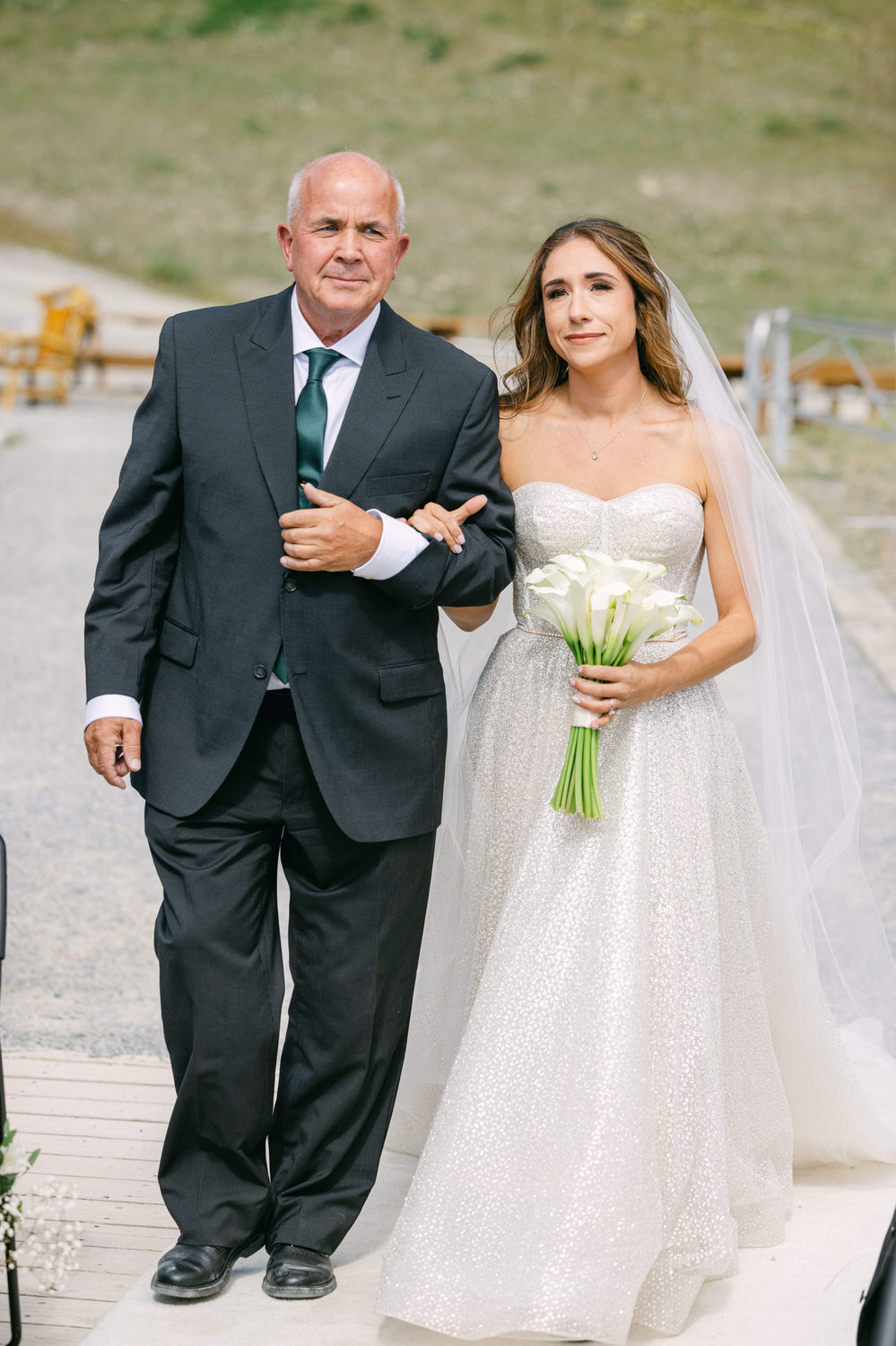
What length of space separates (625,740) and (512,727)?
293mm

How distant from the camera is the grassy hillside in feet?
A: 114

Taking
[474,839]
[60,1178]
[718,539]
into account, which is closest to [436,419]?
[718,539]

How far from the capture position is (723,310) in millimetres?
31516

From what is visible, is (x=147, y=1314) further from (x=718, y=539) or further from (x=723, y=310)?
(x=723, y=310)

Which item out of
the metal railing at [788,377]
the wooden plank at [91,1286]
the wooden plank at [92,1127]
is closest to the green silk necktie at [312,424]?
the wooden plank at [91,1286]

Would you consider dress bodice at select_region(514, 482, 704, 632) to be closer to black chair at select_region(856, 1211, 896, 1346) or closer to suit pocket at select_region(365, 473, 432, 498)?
suit pocket at select_region(365, 473, 432, 498)

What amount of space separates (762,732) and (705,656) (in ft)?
1.43

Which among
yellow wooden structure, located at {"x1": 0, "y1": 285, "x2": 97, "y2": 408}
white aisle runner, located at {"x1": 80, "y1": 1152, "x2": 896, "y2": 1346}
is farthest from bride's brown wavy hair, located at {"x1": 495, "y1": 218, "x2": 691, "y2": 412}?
yellow wooden structure, located at {"x1": 0, "y1": 285, "x2": 97, "y2": 408}

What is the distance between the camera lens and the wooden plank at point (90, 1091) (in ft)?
12.6

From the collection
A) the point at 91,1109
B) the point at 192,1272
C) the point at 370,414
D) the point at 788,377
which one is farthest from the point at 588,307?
the point at 788,377

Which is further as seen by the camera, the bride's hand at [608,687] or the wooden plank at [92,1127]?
the wooden plank at [92,1127]

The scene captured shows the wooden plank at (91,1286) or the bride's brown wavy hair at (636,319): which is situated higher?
the bride's brown wavy hair at (636,319)

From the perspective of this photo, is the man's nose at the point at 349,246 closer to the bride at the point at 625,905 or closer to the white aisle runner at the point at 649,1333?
the bride at the point at 625,905

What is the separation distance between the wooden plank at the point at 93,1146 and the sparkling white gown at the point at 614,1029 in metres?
0.95
